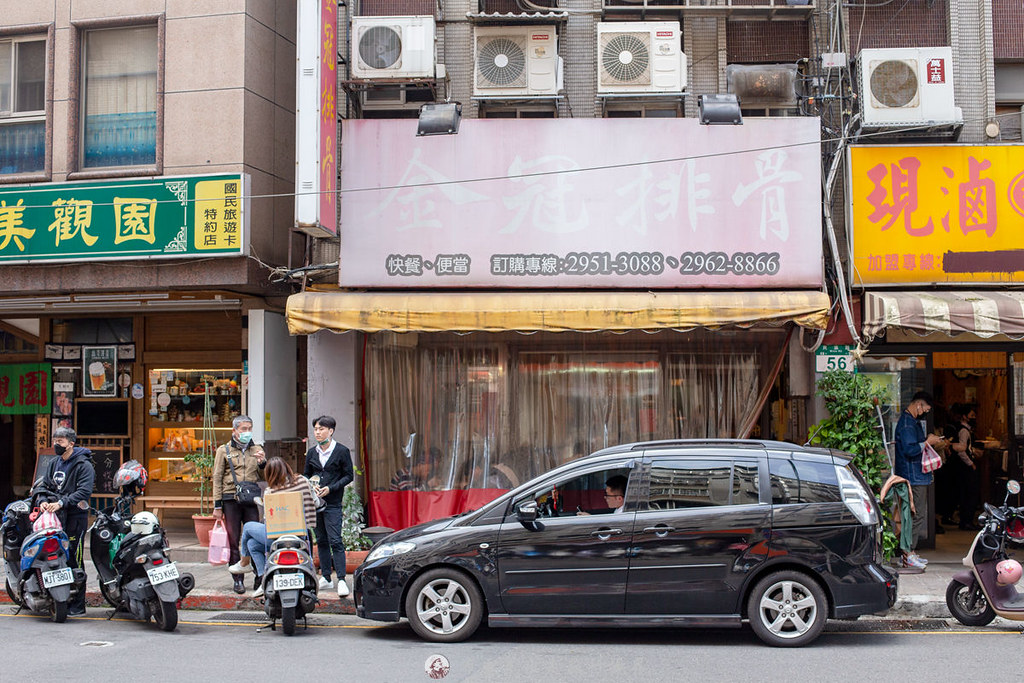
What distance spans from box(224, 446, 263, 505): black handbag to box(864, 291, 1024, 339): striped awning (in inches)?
277

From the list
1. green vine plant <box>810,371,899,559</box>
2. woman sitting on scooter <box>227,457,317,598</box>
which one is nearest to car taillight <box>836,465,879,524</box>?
green vine plant <box>810,371,899,559</box>

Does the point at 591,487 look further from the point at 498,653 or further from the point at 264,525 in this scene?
the point at 264,525

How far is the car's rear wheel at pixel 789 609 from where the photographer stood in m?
7.33

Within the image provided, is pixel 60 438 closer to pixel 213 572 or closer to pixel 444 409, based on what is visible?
pixel 213 572

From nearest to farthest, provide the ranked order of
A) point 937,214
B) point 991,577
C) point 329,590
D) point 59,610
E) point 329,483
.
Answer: point 991,577 < point 59,610 < point 329,483 < point 329,590 < point 937,214

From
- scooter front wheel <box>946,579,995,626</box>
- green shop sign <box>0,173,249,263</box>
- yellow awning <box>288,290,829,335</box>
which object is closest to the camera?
scooter front wheel <box>946,579,995,626</box>

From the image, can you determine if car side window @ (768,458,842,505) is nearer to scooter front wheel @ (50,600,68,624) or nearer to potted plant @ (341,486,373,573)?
potted plant @ (341,486,373,573)

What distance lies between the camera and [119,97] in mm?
11859

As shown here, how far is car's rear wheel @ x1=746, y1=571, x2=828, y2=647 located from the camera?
24.1 feet

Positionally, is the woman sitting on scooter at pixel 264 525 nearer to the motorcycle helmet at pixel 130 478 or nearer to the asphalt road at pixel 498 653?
the asphalt road at pixel 498 653

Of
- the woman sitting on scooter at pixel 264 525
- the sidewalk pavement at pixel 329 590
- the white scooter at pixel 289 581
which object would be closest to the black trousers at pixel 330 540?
the sidewalk pavement at pixel 329 590

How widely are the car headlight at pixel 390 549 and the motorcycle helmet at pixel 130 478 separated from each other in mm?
2479

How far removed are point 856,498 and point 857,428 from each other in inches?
117

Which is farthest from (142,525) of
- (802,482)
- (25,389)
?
(25,389)
